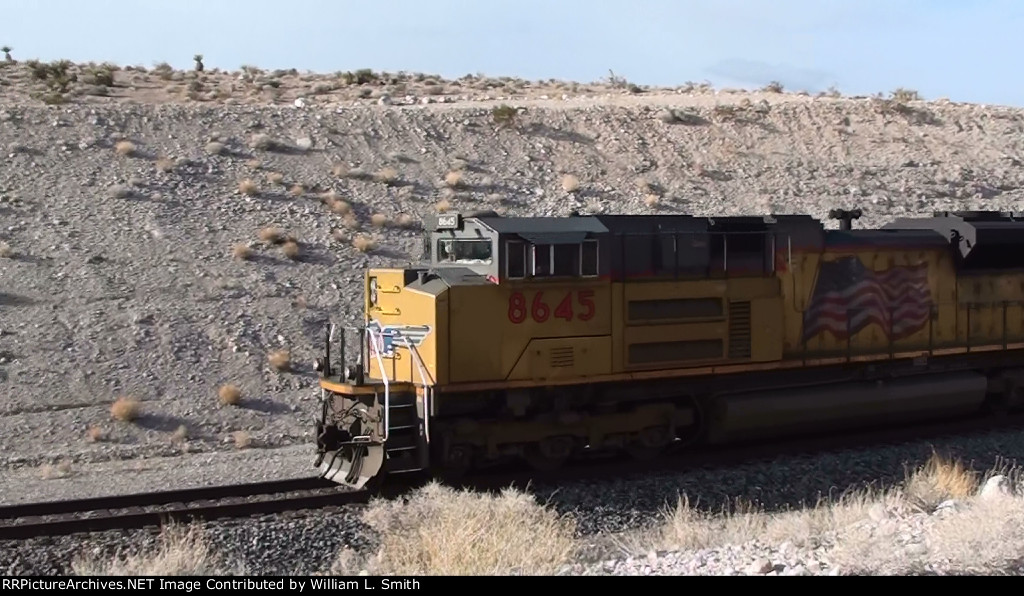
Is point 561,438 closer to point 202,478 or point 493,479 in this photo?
point 493,479

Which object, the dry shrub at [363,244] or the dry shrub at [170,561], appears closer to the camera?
the dry shrub at [170,561]

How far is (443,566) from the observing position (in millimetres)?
8133

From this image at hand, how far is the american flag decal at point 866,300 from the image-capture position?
14.2m

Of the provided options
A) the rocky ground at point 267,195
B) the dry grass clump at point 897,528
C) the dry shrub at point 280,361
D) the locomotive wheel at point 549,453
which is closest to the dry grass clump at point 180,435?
the rocky ground at point 267,195

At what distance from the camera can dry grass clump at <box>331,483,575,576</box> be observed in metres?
8.22

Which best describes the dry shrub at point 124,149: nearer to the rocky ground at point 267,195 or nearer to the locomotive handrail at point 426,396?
the rocky ground at point 267,195

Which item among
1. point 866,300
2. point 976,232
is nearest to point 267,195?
point 866,300

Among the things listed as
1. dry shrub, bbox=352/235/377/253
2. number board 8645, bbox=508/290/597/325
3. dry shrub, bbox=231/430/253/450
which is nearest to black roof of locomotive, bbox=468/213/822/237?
number board 8645, bbox=508/290/597/325

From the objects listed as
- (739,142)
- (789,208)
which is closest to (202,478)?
(789,208)

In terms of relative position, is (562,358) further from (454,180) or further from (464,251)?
(454,180)

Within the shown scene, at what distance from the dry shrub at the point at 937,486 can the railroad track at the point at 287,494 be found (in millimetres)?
2124

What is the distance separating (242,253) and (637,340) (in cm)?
1215

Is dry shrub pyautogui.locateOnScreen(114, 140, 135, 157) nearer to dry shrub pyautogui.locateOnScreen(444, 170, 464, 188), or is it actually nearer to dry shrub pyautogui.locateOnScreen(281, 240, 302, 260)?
dry shrub pyautogui.locateOnScreen(281, 240, 302, 260)

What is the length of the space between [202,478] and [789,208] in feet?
68.2
